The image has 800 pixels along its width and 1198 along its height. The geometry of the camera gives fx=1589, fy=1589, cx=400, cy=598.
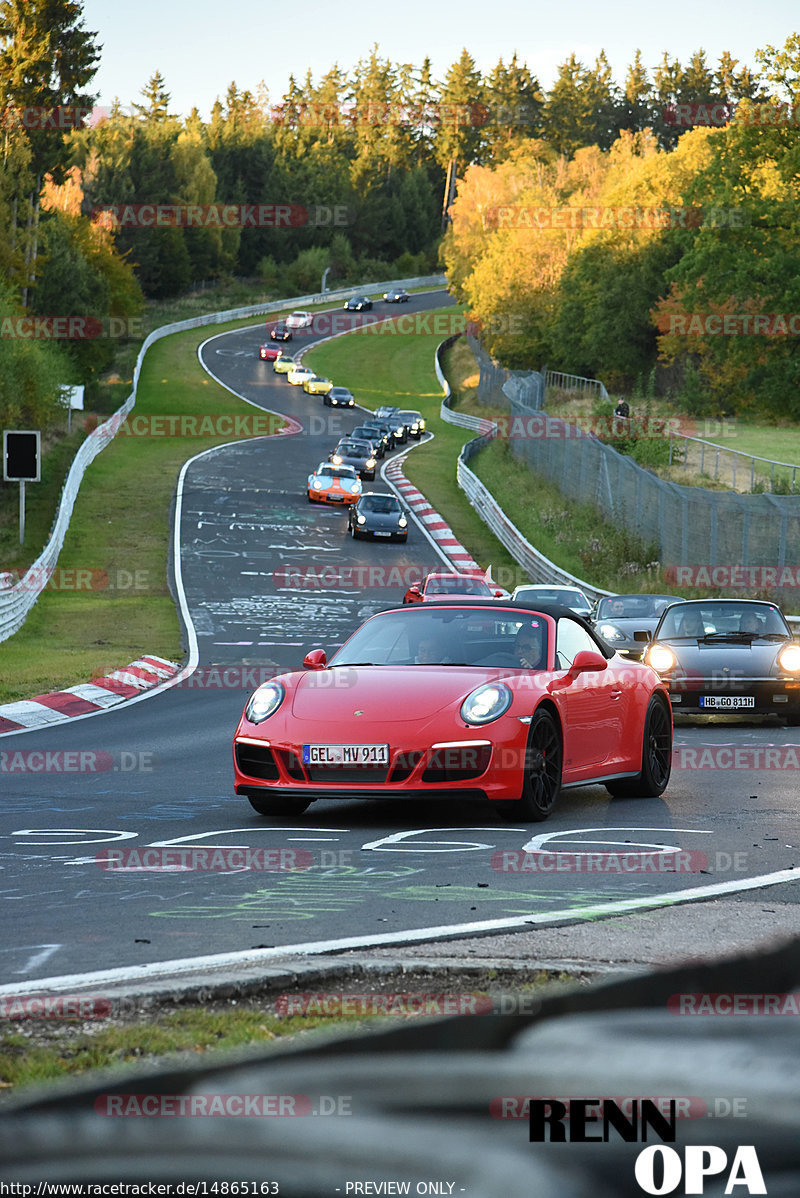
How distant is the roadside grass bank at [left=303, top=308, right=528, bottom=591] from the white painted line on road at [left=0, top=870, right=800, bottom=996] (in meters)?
34.5

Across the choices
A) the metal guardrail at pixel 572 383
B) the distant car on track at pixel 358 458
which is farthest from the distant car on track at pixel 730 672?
the metal guardrail at pixel 572 383

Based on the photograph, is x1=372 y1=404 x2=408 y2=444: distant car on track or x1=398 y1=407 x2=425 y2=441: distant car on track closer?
x1=372 y1=404 x2=408 y2=444: distant car on track

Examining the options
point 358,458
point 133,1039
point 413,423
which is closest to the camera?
point 133,1039

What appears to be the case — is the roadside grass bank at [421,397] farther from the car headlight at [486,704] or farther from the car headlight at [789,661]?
the car headlight at [486,704]

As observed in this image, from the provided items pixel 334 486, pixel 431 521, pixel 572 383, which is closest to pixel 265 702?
pixel 431 521

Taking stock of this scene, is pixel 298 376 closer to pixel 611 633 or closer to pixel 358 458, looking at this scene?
pixel 358 458

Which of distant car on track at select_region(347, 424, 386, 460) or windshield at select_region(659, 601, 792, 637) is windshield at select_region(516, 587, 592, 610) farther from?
distant car on track at select_region(347, 424, 386, 460)

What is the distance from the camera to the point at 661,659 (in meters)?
18.5

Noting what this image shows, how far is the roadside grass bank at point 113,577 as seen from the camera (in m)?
25.3

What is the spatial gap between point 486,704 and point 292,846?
5.50ft

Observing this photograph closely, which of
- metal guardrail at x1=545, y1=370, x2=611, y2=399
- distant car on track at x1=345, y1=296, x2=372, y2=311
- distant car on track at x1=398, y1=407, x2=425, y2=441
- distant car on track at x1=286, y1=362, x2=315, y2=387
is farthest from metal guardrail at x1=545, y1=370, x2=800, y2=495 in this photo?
distant car on track at x1=345, y1=296, x2=372, y2=311

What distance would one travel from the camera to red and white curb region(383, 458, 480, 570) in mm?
45812

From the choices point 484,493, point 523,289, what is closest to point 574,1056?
point 484,493
